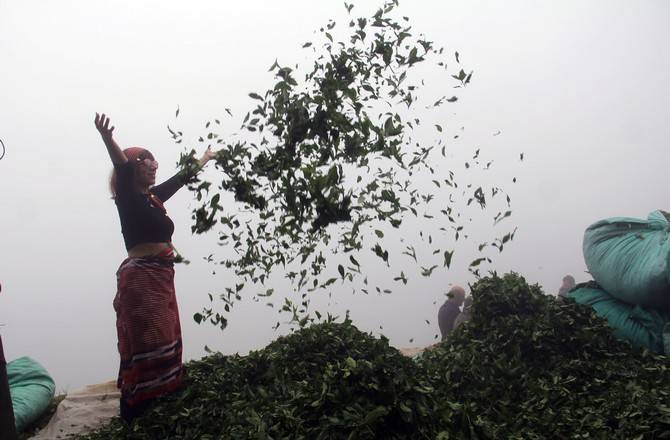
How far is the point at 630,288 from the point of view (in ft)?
9.47

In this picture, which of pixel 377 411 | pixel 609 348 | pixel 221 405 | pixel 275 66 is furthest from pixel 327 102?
pixel 609 348

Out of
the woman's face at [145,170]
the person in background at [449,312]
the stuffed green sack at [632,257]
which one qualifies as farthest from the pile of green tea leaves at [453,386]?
the person in background at [449,312]

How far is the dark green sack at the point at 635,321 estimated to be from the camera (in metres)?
2.73

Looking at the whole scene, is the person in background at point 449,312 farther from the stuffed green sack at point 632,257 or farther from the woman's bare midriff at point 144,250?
the woman's bare midriff at point 144,250

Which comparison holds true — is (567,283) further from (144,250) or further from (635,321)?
(144,250)

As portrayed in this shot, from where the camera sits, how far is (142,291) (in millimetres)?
2676

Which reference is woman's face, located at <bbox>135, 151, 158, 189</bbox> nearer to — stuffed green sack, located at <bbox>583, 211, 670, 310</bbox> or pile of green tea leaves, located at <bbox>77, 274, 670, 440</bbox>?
pile of green tea leaves, located at <bbox>77, 274, 670, 440</bbox>

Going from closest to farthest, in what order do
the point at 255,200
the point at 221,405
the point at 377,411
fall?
1. the point at 377,411
2. the point at 255,200
3. the point at 221,405

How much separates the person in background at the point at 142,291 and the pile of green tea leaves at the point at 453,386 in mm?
160

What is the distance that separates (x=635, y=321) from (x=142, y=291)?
9.96 ft

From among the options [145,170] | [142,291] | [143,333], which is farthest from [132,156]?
[143,333]

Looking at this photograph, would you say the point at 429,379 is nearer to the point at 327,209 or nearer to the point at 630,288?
the point at 327,209

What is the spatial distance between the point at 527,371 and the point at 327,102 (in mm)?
1872

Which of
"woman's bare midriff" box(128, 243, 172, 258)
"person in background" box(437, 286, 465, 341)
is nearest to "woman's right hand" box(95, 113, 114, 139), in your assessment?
"woman's bare midriff" box(128, 243, 172, 258)
